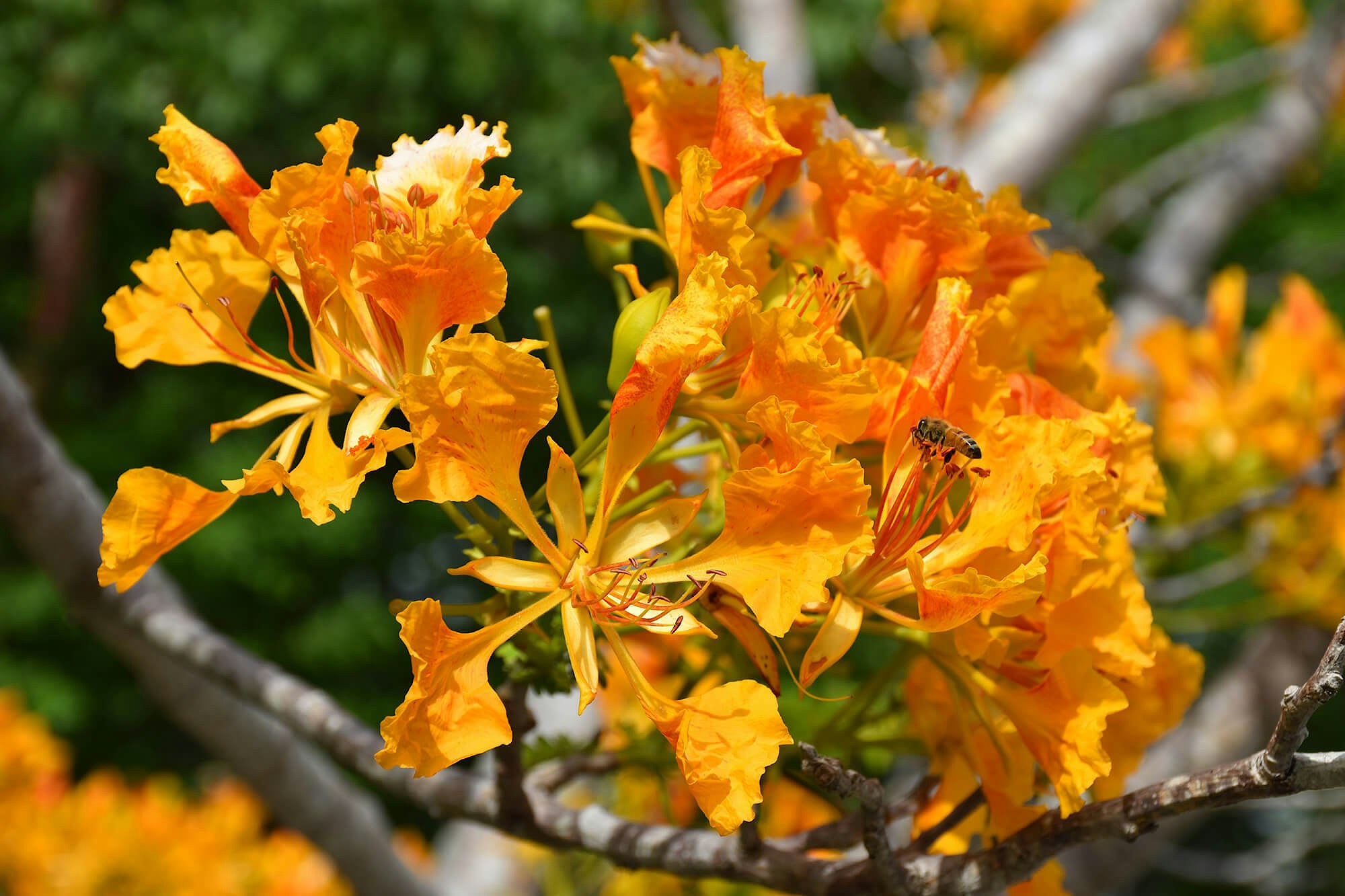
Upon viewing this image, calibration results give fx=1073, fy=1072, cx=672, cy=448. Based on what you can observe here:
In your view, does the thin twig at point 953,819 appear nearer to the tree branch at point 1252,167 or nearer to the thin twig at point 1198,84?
the tree branch at point 1252,167

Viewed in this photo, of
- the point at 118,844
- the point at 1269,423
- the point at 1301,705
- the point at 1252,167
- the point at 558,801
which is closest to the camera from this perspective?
the point at 1301,705

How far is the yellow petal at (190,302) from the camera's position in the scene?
96 cm

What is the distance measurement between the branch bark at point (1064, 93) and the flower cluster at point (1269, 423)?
86cm

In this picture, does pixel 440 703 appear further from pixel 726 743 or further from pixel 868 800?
pixel 868 800

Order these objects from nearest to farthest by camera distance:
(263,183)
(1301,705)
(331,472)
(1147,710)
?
(1301,705), (331,472), (1147,710), (263,183)

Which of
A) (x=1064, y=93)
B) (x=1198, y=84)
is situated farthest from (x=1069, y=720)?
(x=1198, y=84)

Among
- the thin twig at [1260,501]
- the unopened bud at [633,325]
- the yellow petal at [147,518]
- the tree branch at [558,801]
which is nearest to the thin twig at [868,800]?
the tree branch at [558,801]

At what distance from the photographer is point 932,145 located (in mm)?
4312

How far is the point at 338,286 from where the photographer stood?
817mm

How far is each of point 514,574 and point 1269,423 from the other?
210cm

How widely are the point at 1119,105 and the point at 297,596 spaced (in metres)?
5.24

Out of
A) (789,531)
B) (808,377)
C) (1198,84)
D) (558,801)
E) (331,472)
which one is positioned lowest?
(558,801)

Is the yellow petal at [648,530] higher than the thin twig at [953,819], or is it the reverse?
the yellow petal at [648,530]

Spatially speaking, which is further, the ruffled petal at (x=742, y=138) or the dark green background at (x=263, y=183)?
the dark green background at (x=263, y=183)
